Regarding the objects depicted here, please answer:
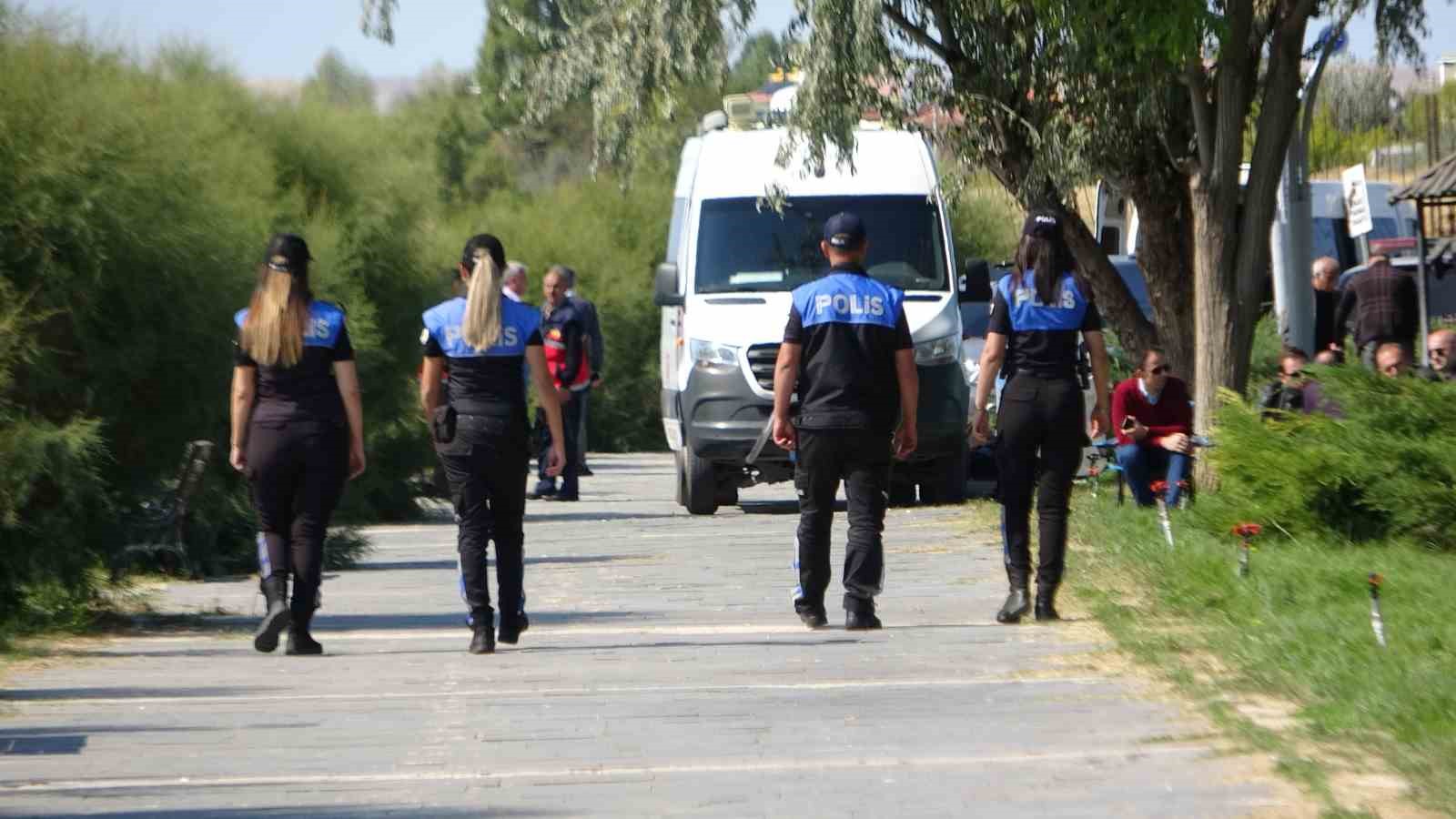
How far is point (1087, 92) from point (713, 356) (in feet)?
11.1

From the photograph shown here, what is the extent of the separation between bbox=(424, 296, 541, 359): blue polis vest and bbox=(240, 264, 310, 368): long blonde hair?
56 centimetres

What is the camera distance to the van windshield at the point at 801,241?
18109 mm

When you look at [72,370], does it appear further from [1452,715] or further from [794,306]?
[1452,715]

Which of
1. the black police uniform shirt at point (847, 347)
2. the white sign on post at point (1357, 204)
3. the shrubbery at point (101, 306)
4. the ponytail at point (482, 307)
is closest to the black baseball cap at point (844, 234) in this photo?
the black police uniform shirt at point (847, 347)

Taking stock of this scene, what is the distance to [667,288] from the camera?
17953 millimetres

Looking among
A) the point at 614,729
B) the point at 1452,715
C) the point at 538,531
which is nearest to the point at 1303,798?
the point at 1452,715

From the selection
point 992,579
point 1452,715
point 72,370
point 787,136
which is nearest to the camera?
point 1452,715

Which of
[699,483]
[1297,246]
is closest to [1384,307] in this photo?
[1297,246]

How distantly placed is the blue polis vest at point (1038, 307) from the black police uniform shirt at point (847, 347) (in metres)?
0.48

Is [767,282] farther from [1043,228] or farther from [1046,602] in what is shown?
[1046,602]

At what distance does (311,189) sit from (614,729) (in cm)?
1212

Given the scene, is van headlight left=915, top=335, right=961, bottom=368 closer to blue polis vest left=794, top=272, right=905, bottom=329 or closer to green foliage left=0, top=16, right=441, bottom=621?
green foliage left=0, top=16, right=441, bottom=621

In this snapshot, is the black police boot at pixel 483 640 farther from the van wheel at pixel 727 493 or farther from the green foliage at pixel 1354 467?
the van wheel at pixel 727 493

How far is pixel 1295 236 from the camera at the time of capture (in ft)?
58.3
